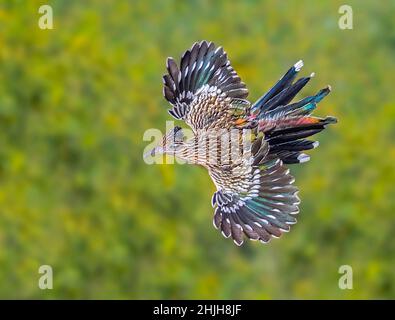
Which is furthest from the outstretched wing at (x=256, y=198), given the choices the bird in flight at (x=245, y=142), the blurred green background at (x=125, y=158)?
the blurred green background at (x=125, y=158)

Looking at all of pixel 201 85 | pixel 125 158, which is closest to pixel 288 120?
pixel 201 85

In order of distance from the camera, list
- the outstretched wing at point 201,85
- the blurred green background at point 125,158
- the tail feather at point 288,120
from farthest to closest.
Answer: the blurred green background at point 125,158 → the outstretched wing at point 201,85 → the tail feather at point 288,120

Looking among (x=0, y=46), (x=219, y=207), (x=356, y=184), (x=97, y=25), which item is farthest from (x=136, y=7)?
(x=219, y=207)

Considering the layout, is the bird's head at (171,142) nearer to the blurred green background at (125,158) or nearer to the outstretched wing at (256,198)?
the outstretched wing at (256,198)

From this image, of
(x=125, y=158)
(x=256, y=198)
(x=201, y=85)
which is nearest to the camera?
(x=256, y=198)

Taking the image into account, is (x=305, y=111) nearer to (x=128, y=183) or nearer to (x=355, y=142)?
(x=128, y=183)

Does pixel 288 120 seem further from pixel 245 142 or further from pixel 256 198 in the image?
pixel 256 198

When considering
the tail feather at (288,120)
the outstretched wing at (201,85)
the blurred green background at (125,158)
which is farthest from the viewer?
the blurred green background at (125,158)
